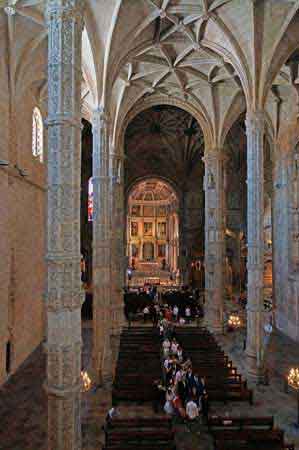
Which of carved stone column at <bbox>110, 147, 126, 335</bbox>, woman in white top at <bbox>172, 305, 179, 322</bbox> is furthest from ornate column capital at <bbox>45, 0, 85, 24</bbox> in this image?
woman in white top at <bbox>172, 305, 179, 322</bbox>

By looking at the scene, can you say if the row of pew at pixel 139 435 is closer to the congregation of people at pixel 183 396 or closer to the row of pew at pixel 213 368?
the congregation of people at pixel 183 396

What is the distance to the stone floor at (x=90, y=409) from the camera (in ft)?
33.7

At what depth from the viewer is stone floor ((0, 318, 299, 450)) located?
10258 millimetres

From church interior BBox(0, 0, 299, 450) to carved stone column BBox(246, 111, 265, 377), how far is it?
6 centimetres

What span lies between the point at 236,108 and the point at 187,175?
617 inches

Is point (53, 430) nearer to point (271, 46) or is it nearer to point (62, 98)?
point (62, 98)

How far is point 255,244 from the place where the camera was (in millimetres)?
15383

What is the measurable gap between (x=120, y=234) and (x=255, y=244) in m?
11.0

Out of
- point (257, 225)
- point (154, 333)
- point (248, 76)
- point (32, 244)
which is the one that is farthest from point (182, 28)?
point (154, 333)

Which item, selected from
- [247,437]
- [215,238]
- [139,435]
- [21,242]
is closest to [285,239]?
[215,238]

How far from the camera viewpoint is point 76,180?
25.7 feet

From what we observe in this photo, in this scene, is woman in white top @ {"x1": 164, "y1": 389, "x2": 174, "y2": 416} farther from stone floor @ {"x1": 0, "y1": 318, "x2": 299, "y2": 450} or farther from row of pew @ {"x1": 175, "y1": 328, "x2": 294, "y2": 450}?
row of pew @ {"x1": 175, "y1": 328, "x2": 294, "y2": 450}

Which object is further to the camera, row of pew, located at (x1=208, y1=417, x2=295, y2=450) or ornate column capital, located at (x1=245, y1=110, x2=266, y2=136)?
ornate column capital, located at (x1=245, y1=110, x2=266, y2=136)

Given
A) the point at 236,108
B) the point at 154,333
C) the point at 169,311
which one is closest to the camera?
the point at 154,333
